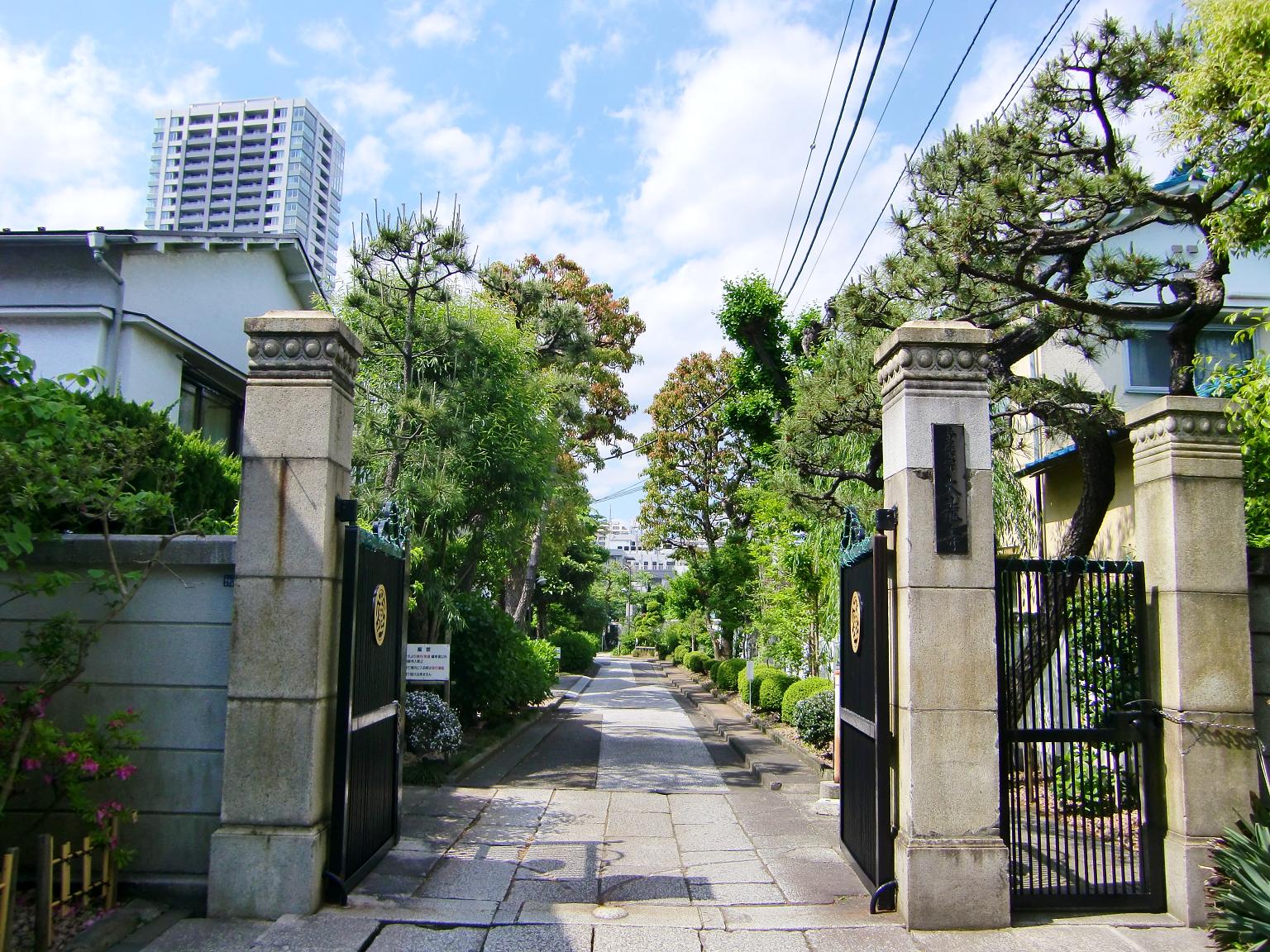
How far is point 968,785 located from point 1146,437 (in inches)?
109

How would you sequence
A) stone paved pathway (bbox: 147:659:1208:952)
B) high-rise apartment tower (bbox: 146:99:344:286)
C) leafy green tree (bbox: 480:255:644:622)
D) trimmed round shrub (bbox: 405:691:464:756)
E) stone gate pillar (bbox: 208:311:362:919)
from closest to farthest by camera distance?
stone paved pathway (bbox: 147:659:1208:952) < stone gate pillar (bbox: 208:311:362:919) < trimmed round shrub (bbox: 405:691:464:756) < leafy green tree (bbox: 480:255:644:622) < high-rise apartment tower (bbox: 146:99:344:286)

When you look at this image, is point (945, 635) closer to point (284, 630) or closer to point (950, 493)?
point (950, 493)

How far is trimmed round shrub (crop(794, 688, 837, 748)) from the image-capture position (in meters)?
13.8

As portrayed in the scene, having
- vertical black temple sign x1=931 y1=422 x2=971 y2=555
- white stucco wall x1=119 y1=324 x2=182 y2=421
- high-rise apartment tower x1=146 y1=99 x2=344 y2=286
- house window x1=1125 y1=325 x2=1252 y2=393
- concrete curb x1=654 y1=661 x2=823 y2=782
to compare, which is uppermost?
high-rise apartment tower x1=146 y1=99 x2=344 y2=286

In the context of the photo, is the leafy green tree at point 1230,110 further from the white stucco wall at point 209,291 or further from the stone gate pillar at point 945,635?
the white stucco wall at point 209,291

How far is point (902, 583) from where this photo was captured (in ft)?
20.2

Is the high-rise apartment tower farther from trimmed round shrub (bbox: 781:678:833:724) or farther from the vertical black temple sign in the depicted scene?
the vertical black temple sign

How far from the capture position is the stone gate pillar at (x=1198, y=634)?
19.5 feet

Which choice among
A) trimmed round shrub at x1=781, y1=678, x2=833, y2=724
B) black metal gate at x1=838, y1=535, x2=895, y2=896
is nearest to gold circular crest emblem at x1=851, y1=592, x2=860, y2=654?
black metal gate at x1=838, y1=535, x2=895, y2=896

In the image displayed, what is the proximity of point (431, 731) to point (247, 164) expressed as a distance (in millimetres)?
164484

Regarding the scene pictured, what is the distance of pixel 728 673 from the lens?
26.6 meters

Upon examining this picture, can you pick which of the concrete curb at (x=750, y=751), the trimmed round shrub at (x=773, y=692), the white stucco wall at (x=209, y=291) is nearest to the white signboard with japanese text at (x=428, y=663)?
the concrete curb at (x=750, y=751)

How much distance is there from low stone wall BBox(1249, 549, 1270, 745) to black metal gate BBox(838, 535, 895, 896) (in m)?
2.51

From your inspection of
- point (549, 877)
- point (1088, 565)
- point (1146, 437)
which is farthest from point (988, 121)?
point (549, 877)
